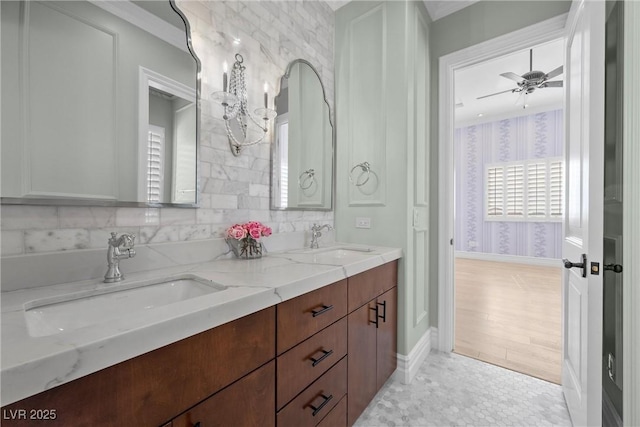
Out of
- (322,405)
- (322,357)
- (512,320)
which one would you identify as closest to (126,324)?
(322,357)

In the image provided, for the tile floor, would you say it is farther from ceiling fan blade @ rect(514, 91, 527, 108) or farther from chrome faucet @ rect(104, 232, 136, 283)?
ceiling fan blade @ rect(514, 91, 527, 108)

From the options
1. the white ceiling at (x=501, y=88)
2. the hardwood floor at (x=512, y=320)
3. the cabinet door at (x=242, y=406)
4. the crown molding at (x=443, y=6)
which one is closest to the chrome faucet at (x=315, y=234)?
the cabinet door at (x=242, y=406)

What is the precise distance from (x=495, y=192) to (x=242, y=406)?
21.3 feet

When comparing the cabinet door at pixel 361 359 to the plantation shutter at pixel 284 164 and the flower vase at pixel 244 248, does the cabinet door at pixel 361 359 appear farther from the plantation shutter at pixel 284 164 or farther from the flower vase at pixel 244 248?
the plantation shutter at pixel 284 164

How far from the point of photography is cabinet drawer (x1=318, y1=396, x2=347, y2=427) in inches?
46.7

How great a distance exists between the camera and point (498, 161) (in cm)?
583

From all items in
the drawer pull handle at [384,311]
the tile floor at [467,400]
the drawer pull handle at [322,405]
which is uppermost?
the drawer pull handle at [384,311]

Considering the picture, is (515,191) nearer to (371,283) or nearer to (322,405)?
(371,283)

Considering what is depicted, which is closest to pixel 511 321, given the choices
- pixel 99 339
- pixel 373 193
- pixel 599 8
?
pixel 373 193

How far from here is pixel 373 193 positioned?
2.03 metres

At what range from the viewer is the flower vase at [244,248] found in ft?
4.70

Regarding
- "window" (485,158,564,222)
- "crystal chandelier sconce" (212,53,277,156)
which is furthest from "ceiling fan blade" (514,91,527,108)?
"crystal chandelier sconce" (212,53,277,156)

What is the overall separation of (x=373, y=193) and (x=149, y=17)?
1.56 metres

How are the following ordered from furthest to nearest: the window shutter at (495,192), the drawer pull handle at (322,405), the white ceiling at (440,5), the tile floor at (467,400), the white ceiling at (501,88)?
the window shutter at (495,192)
the white ceiling at (501,88)
the white ceiling at (440,5)
the tile floor at (467,400)
the drawer pull handle at (322,405)
